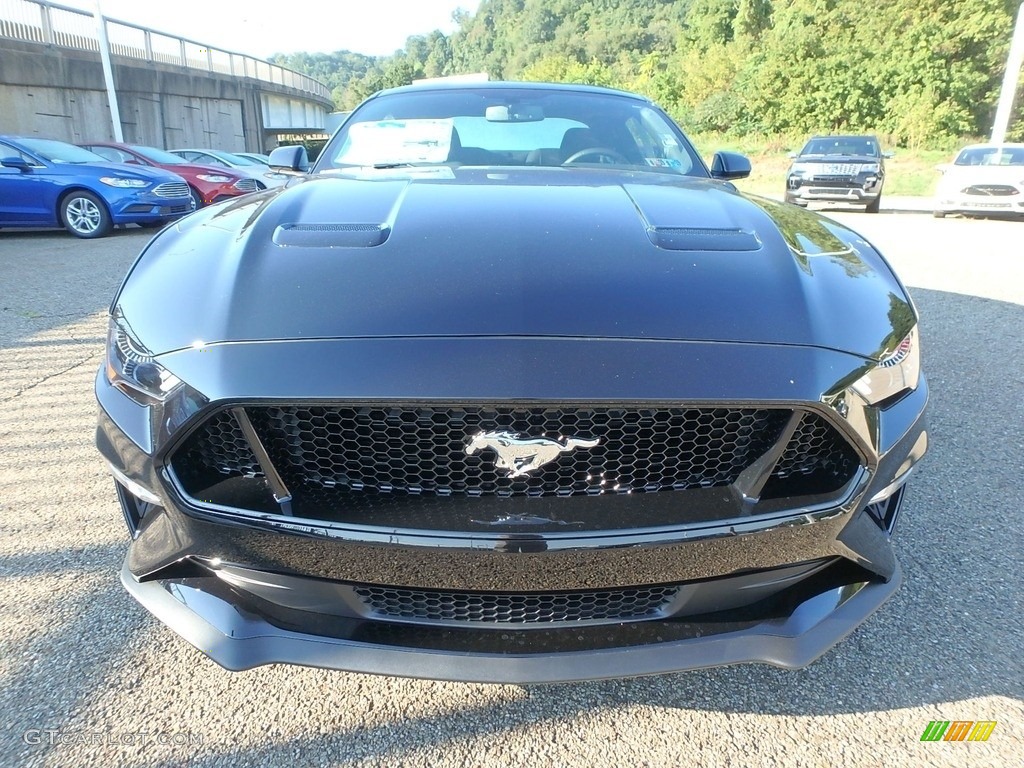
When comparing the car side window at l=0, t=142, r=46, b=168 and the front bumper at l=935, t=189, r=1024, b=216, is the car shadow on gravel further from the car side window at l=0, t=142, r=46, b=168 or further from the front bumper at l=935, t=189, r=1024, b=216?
the front bumper at l=935, t=189, r=1024, b=216

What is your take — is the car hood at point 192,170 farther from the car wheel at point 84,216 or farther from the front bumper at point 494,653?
the front bumper at point 494,653

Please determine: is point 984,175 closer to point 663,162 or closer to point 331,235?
point 663,162

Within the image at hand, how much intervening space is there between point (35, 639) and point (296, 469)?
1.08 meters

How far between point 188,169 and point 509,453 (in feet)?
41.7

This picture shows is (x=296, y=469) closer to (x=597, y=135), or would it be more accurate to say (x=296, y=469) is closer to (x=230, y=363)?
(x=230, y=363)

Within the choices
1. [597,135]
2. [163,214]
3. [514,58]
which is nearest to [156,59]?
[163,214]

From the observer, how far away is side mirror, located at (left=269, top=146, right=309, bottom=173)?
299cm

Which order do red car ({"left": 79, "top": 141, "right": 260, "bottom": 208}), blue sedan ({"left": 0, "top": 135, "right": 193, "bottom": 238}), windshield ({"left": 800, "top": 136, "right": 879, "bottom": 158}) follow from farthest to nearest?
windshield ({"left": 800, "top": 136, "right": 879, "bottom": 158}), red car ({"left": 79, "top": 141, "right": 260, "bottom": 208}), blue sedan ({"left": 0, "top": 135, "right": 193, "bottom": 238})

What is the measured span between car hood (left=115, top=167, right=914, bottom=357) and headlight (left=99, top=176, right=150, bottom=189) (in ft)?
29.6

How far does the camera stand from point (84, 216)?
9.54 meters

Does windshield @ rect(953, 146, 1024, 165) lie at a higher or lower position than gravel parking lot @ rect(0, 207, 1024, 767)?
higher

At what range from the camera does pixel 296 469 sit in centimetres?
138

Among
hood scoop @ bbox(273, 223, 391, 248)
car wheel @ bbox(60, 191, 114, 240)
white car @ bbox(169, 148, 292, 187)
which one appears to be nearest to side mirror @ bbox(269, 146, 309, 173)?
hood scoop @ bbox(273, 223, 391, 248)

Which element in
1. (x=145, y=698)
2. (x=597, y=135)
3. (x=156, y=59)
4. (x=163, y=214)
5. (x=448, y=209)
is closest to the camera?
(x=145, y=698)
